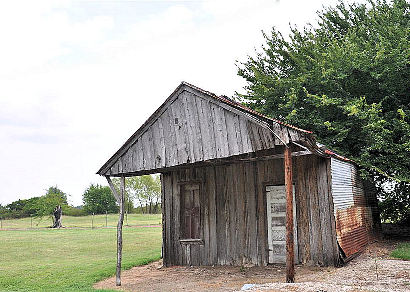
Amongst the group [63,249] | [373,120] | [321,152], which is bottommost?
[63,249]

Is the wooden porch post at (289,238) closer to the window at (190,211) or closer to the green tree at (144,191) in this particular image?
the window at (190,211)

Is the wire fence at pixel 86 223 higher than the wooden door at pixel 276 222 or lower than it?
lower

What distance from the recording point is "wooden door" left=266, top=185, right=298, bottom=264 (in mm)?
11773

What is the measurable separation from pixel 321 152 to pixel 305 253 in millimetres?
2990

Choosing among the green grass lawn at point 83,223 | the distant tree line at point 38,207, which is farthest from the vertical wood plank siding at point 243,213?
the distant tree line at point 38,207

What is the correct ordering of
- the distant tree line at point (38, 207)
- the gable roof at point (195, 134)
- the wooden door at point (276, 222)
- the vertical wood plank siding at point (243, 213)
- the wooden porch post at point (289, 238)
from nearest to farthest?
the wooden porch post at point (289, 238) < the gable roof at point (195, 134) < the vertical wood plank siding at point (243, 213) < the wooden door at point (276, 222) < the distant tree line at point (38, 207)

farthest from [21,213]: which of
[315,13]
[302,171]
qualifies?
[302,171]

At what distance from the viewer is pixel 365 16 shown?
2077cm

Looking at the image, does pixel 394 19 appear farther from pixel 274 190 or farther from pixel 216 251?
pixel 216 251

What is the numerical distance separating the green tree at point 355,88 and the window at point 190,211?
6.06 meters

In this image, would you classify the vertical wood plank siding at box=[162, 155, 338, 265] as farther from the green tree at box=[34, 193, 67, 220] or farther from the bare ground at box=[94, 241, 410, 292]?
the green tree at box=[34, 193, 67, 220]

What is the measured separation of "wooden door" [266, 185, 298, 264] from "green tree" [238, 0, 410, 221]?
4440mm

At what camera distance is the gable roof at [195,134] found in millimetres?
9023

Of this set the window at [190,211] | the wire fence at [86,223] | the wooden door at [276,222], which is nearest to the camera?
the wooden door at [276,222]
